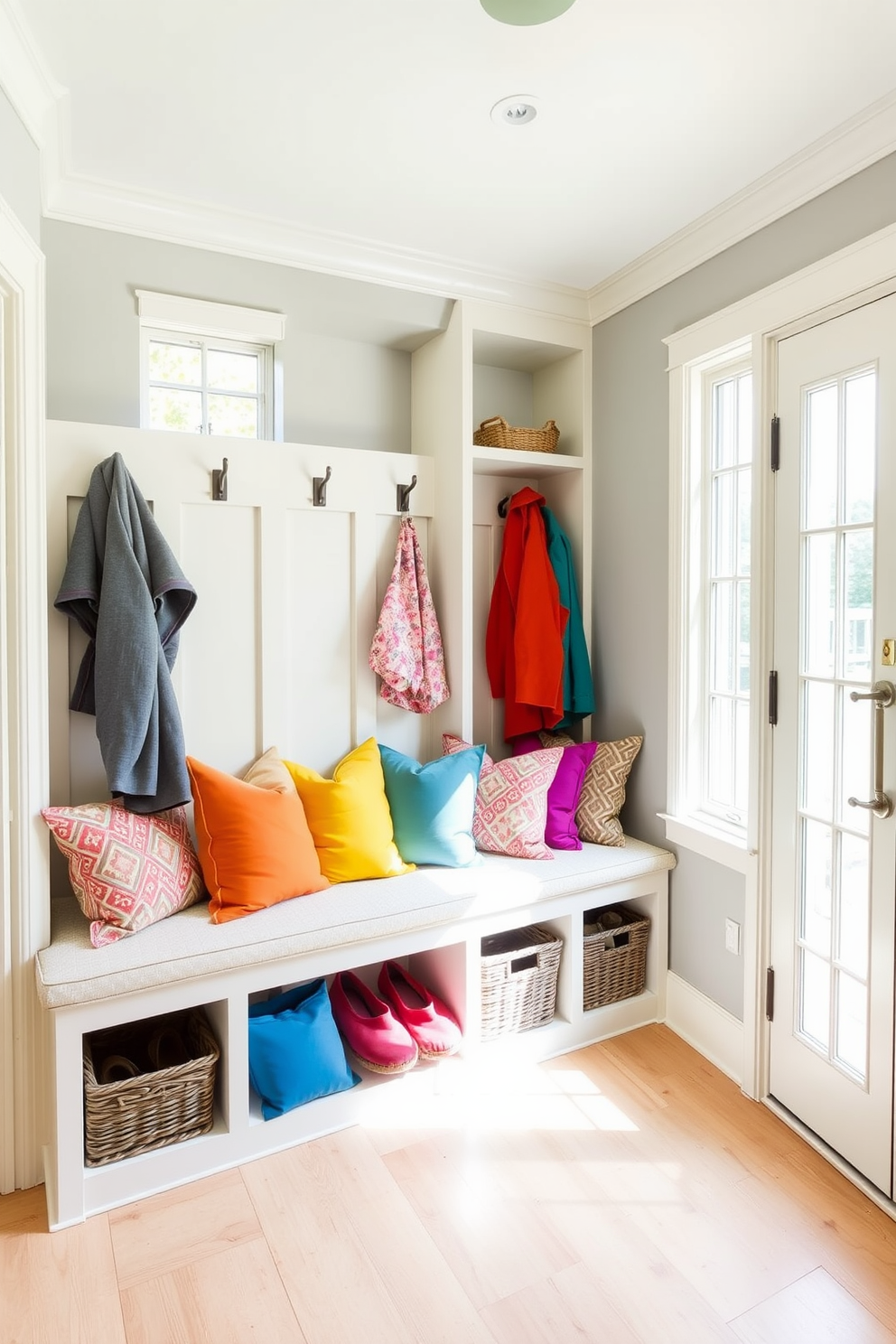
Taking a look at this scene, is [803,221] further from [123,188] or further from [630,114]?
[123,188]

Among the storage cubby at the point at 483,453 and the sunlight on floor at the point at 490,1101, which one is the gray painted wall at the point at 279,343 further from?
the sunlight on floor at the point at 490,1101

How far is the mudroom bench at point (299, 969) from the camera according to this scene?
5.93ft

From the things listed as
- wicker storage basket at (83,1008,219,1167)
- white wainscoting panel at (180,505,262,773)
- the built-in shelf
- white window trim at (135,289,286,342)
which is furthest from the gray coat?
the built-in shelf

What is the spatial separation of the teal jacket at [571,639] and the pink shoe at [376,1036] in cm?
118

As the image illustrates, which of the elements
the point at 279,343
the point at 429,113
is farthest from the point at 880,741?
the point at 279,343

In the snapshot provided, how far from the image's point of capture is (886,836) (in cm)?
187

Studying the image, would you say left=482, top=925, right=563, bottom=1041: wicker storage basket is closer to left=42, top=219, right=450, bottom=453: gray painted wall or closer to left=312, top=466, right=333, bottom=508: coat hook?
left=312, top=466, right=333, bottom=508: coat hook

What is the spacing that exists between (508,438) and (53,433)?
4.71 ft

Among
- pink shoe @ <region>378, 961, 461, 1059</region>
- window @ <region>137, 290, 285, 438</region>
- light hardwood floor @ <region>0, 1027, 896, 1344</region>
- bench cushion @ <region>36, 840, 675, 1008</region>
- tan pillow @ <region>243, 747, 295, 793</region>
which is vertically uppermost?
window @ <region>137, 290, 285, 438</region>

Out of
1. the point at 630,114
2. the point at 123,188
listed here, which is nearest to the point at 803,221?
the point at 630,114

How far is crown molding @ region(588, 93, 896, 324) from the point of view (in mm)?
1839

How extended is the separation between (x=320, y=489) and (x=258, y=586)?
0.37 m

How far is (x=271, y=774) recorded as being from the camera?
7.83 feet

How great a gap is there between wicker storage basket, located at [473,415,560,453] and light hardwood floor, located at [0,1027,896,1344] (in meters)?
2.07
